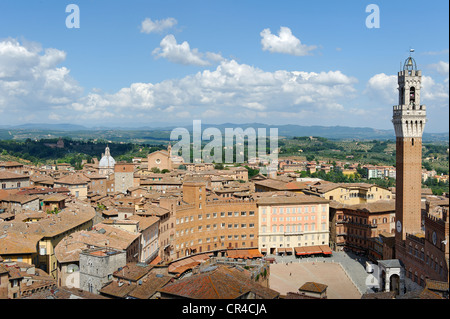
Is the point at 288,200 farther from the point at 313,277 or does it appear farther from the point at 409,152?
the point at 409,152

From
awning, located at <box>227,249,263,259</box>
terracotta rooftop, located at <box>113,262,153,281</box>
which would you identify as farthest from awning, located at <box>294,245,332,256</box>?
terracotta rooftop, located at <box>113,262,153,281</box>

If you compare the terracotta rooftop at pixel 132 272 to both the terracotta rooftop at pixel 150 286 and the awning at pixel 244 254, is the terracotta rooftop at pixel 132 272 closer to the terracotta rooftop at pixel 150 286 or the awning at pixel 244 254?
the terracotta rooftop at pixel 150 286

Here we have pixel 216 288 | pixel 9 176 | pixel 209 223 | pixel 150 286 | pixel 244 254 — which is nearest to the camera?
pixel 216 288

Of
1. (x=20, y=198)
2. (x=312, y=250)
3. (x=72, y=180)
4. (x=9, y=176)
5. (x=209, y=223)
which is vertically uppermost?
(x=9, y=176)

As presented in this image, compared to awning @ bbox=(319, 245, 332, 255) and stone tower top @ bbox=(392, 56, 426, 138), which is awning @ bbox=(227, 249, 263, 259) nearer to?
awning @ bbox=(319, 245, 332, 255)

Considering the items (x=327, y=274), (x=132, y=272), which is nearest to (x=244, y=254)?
(x=327, y=274)
